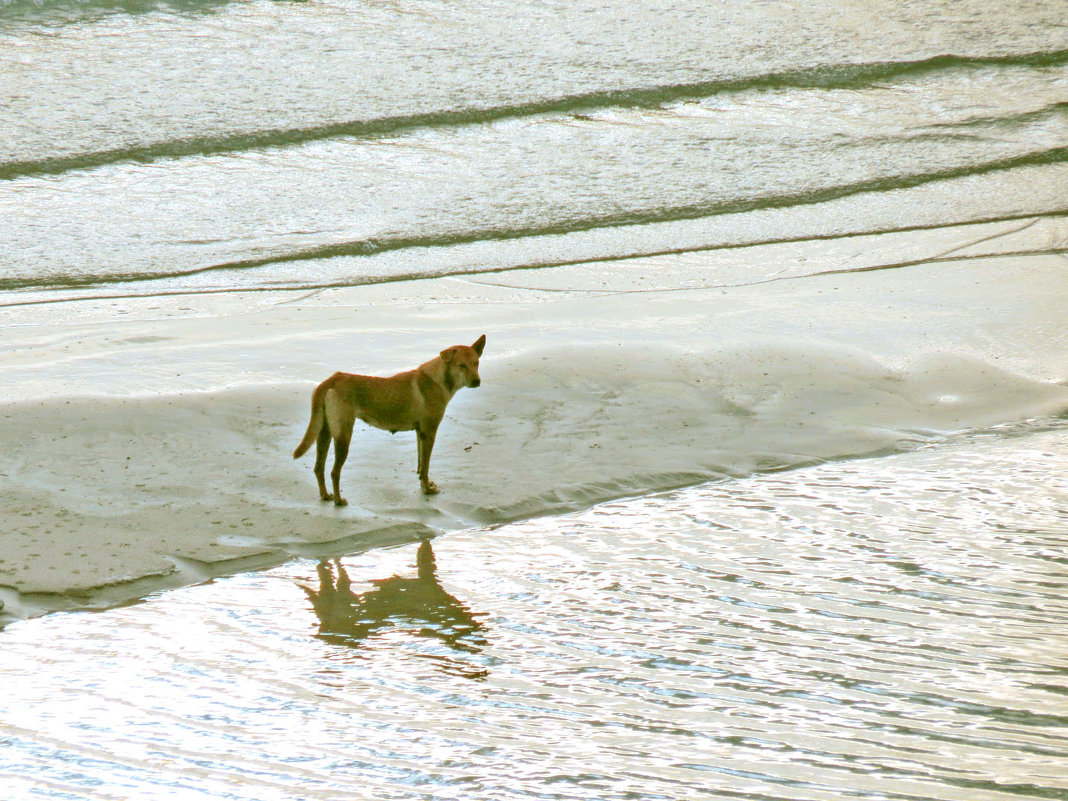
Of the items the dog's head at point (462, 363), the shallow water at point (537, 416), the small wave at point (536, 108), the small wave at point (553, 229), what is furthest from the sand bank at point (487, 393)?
the small wave at point (536, 108)

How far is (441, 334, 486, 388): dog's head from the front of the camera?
18.7 ft

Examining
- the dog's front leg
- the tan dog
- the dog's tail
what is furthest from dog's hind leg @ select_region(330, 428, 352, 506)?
the dog's front leg

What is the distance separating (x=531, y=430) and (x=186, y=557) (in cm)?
198

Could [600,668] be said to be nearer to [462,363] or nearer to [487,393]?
[462,363]

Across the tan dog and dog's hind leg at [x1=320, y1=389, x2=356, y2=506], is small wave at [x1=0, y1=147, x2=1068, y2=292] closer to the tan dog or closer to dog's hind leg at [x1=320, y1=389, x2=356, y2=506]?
the tan dog

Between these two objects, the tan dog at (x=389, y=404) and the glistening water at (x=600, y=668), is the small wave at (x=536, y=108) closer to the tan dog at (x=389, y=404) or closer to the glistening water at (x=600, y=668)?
the tan dog at (x=389, y=404)

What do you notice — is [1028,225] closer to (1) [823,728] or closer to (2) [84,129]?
(1) [823,728]

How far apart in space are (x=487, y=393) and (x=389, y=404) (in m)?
1.10

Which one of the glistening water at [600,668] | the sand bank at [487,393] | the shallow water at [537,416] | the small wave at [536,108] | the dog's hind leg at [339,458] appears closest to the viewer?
the glistening water at [600,668]

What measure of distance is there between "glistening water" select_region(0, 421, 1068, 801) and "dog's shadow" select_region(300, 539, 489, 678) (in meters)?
0.01

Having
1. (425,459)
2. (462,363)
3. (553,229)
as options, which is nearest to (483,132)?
(553,229)

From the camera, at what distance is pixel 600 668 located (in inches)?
159

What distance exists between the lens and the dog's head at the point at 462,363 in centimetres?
570

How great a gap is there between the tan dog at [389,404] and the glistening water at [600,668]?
61cm
